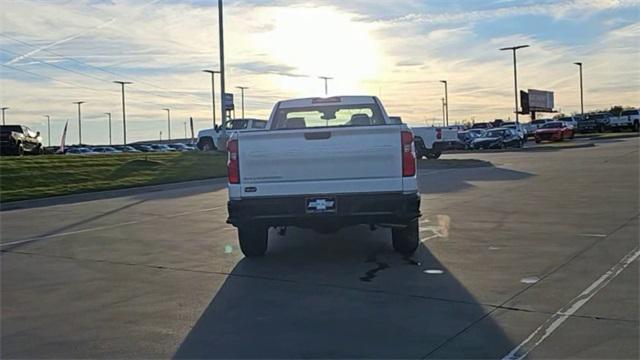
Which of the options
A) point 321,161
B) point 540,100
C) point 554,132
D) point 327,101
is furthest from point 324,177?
point 540,100

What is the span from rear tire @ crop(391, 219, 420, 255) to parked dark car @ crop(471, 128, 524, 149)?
4281 cm

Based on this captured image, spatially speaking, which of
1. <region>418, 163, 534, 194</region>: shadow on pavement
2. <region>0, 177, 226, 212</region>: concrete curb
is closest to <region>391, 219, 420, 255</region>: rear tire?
<region>418, 163, 534, 194</region>: shadow on pavement

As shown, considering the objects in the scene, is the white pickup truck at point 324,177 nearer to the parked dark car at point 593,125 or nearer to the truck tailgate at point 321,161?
the truck tailgate at point 321,161

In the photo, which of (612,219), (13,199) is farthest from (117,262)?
(13,199)

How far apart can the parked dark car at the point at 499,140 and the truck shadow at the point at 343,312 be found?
1682 inches

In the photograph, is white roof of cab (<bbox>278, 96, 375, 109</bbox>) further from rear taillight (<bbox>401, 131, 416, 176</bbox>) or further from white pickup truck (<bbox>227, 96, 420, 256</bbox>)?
rear taillight (<bbox>401, 131, 416, 176</bbox>)

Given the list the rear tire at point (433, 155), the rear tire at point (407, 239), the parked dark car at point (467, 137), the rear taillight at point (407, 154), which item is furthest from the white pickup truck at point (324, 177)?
the parked dark car at point (467, 137)

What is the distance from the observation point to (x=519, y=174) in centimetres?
2345

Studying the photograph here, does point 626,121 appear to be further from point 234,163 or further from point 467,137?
point 234,163

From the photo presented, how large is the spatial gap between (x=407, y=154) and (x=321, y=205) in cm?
117

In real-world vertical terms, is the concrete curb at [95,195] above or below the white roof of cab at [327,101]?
below

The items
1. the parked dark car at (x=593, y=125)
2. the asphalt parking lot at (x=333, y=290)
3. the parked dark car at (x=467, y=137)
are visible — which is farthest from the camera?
the parked dark car at (x=593, y=125)

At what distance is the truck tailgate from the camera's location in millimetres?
8164

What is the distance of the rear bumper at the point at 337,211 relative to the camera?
26.7 ft
